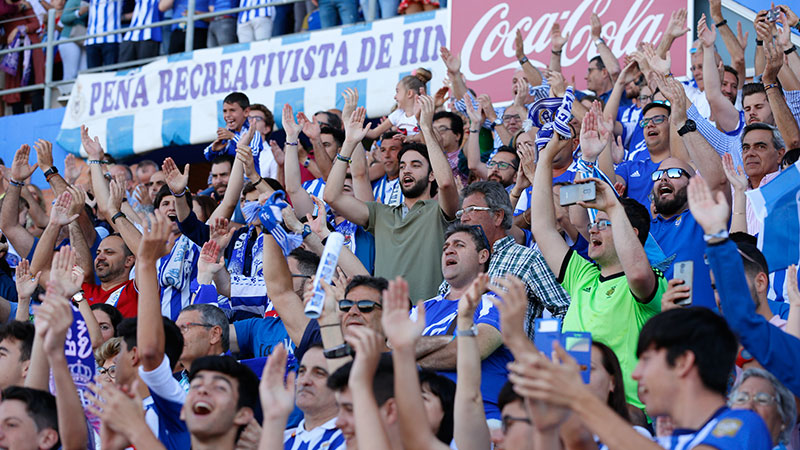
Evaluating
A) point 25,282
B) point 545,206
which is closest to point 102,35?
point 25,282

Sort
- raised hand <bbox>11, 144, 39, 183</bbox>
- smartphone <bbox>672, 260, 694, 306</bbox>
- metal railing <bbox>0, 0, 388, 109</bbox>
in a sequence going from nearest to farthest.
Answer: smartphone <bbox>672, 260, 694, 306</bbox>, raised hand <bbox>11, 144, 39, 183</bbox>, metal railing <bbox>0, 0, 388, 109</bbox>

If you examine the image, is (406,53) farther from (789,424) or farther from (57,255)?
(789,424)

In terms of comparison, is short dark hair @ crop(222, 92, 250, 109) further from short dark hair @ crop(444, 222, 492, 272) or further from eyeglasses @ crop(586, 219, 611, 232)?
eyeglasses @ crop(586, 219, 611, 232)

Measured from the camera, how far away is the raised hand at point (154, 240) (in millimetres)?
4742

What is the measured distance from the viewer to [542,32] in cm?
991

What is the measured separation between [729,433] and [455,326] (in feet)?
7.56

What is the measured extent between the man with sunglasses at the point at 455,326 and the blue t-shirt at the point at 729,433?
64.0 inches

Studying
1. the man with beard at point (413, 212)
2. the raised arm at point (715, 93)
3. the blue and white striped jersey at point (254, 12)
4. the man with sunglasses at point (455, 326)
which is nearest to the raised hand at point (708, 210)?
the man with sunglasses at point (455, 326)

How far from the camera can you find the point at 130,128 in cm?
1190

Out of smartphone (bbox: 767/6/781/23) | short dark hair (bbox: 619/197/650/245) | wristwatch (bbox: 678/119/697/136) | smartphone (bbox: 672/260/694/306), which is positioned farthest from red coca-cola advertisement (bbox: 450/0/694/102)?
smartphone (bbox: 672/260/694/306)

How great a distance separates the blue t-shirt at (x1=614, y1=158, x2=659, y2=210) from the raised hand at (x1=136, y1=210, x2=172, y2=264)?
345 cm

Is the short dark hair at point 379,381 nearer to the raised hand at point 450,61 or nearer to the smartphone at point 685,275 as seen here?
the smartphone at point 685,275

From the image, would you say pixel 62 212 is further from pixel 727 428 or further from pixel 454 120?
pixel 727 428

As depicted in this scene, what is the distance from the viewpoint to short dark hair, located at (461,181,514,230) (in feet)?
20.3
